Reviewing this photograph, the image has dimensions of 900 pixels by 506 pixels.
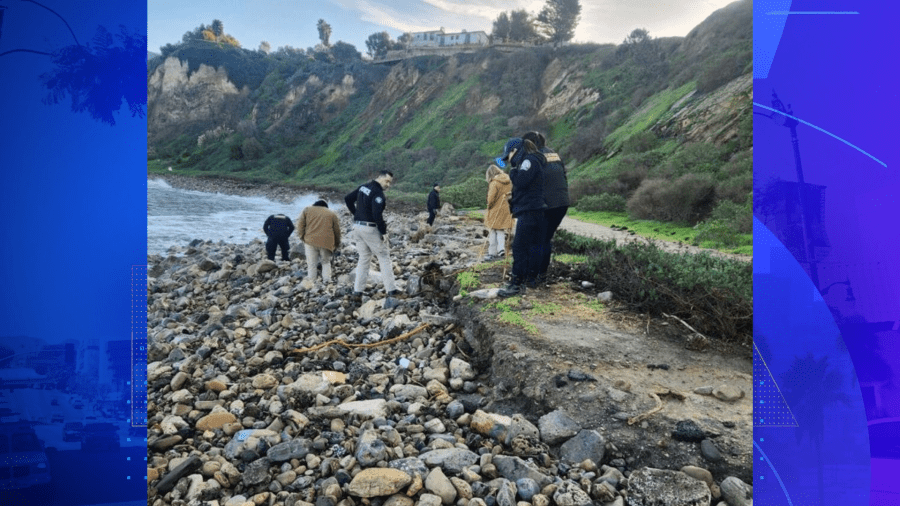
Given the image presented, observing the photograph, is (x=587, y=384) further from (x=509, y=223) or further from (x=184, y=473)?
(x=509, y=223)

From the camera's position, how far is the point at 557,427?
126 inches

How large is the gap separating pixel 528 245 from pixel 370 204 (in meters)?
2.01

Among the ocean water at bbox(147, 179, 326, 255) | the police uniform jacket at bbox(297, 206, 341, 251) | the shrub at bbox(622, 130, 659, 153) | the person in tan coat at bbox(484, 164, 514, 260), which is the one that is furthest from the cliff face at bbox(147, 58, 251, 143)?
the person in tan coat at bbox(484, 164, 514, 260)

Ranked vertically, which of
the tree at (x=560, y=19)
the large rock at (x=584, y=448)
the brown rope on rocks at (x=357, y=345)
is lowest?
the brown rope on rocks at (x=357, y=345)

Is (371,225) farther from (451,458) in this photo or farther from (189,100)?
(189,100)

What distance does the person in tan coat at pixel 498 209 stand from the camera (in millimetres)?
8508

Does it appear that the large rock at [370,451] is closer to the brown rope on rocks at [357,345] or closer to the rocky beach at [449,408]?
the rocky beach at [449,408]

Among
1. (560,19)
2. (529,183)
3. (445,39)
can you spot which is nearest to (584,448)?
(529,183)

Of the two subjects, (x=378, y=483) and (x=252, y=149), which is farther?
(x=252, y=149)

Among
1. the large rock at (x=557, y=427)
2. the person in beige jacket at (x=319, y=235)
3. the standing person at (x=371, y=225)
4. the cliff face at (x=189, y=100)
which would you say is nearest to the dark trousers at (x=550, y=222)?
the standing person at (x=371, y=225)

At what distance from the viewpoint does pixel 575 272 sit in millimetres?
6574

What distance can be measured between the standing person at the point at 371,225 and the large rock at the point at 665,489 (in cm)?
444

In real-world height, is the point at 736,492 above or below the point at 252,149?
below

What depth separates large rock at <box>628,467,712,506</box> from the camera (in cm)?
253
